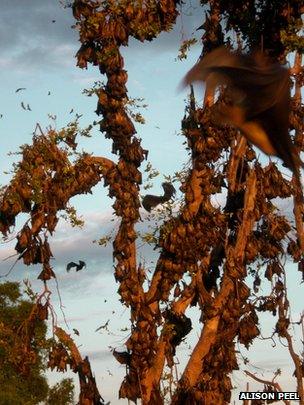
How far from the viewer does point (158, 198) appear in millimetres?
13312

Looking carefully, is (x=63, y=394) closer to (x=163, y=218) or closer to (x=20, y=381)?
(x=20, y=381)

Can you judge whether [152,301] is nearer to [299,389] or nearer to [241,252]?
[241,252]

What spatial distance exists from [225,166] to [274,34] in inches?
95.3

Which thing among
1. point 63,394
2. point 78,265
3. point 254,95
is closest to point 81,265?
point 78,265

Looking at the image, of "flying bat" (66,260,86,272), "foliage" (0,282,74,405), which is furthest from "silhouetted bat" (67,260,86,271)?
"foliage" (0,282,74,405)

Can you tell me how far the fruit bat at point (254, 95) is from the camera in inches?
85.2

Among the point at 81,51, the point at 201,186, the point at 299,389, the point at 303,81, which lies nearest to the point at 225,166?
the point at 201,186

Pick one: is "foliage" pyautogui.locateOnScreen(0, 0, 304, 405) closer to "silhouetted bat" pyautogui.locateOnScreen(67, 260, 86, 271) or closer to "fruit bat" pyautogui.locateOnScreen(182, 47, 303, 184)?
"silhouetted bat" pyautogui.locateOnScreen(67, 260, 86, 271)

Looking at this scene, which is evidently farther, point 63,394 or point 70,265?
point 63,394

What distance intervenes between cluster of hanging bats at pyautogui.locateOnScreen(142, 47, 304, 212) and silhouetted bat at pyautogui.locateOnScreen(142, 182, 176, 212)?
1086 cm

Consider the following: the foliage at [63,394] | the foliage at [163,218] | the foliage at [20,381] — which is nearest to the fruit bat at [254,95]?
the foliage at [163,218]

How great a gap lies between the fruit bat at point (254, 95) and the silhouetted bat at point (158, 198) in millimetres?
10862

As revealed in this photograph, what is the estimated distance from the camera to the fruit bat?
2164mm

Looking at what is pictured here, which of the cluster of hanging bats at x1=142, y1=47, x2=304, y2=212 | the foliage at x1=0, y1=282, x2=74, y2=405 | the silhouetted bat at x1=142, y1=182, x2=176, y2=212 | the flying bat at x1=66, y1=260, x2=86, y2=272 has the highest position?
the foliage at x1=0, y1=282, x2=74, y2=405
